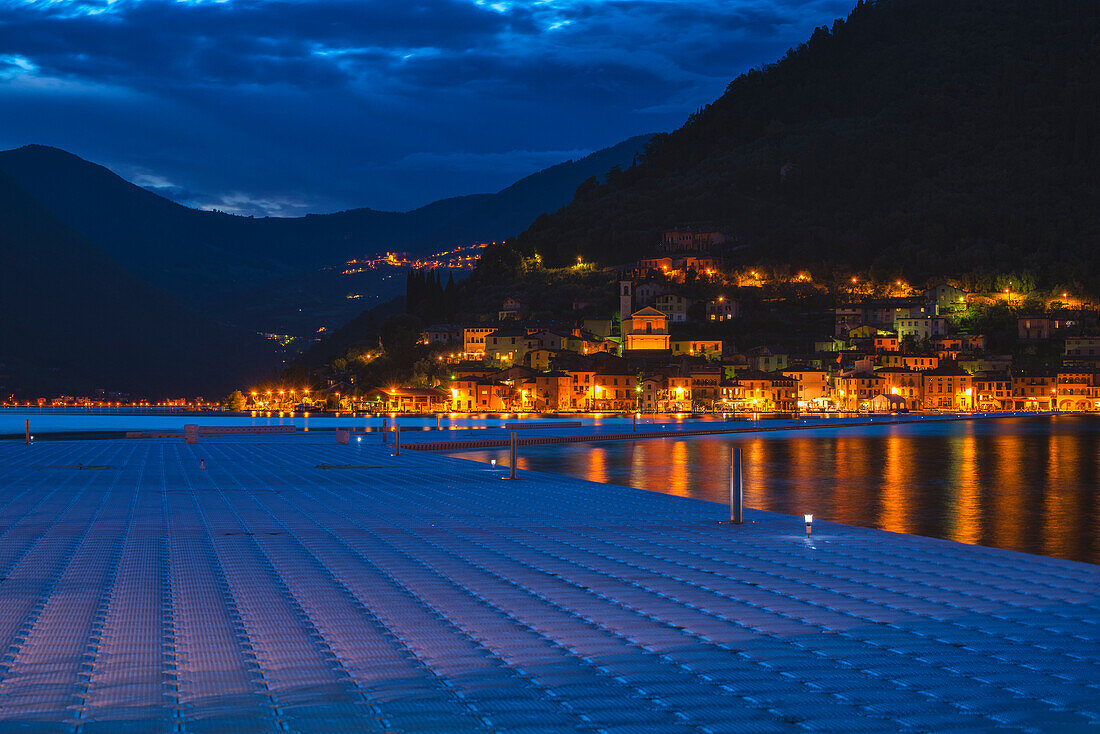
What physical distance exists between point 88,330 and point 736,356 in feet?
353

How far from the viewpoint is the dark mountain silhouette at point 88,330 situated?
145000 mm

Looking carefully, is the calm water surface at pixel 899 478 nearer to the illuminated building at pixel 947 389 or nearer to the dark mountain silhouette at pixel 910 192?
the illuminated building at pixel 947 389

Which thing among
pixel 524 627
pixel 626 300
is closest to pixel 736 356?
pixel 626 300

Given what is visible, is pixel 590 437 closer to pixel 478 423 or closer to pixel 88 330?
pixel 478 423

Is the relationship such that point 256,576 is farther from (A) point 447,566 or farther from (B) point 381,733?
(B) point 381,733

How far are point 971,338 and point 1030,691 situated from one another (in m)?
115

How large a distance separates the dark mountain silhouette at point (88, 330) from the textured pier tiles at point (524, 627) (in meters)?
141

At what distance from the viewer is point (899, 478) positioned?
2714 centimetres

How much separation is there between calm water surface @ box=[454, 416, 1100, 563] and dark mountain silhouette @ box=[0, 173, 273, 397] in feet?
402

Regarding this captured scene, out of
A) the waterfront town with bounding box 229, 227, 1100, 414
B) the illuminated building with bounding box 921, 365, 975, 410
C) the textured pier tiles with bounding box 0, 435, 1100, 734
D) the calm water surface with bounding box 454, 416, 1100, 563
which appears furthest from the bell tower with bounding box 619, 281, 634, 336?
the textured pier tiles with bounding box 0, 435, 1100, 734

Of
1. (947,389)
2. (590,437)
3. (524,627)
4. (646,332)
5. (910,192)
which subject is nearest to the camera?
(524,627)

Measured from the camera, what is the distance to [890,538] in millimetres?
11312

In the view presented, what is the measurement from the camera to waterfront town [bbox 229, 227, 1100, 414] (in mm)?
94188

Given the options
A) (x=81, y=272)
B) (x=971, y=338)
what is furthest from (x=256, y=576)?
(x=81, y=272)
